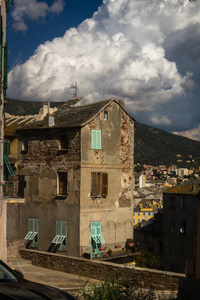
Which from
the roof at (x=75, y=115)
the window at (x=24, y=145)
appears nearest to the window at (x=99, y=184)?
the roof at (x=75, y=115)

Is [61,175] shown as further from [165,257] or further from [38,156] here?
[165,257]

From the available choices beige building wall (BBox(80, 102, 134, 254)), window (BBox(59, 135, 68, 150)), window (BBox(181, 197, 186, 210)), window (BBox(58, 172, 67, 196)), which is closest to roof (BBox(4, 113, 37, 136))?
window (BBox(59, 135, 68, 150))

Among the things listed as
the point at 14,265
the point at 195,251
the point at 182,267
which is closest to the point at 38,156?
the point at 14,265

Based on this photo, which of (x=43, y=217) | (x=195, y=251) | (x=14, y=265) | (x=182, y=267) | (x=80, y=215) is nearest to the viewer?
(x=195, y=251)

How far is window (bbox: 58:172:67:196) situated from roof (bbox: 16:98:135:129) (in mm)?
3191

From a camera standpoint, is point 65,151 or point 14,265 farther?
point 65,151

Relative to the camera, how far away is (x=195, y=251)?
1295 cm

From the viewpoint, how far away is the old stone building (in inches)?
1000

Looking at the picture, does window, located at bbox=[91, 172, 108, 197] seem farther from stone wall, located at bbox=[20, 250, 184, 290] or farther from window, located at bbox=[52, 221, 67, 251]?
stone wall, located at bbox=[20, 250, 184, 290]

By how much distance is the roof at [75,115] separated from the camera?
85.1ft

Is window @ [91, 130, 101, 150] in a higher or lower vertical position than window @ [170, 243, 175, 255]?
higher

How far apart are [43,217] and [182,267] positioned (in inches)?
1011

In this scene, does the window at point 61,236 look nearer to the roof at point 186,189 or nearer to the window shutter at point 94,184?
the window shutter at point 94,184

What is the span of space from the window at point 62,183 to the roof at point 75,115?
3.19m
